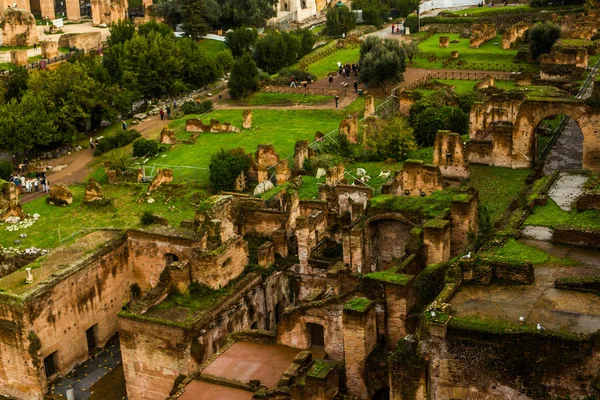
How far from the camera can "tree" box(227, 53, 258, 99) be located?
62156 millimetres

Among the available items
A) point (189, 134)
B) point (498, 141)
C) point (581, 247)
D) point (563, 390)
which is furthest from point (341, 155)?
point (563, 390)

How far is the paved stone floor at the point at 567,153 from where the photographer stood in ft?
121

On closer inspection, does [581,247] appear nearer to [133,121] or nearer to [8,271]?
[8,271]

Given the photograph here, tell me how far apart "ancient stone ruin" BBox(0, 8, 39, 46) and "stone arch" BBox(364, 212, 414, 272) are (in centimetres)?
5285

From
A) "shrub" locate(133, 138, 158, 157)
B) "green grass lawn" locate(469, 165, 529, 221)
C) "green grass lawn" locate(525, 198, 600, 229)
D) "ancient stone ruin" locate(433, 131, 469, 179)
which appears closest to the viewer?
"green grass lawn" locate(525, 198, 600, 229)

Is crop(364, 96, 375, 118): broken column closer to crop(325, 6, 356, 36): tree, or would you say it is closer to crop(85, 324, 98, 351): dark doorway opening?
crop(85, 324, 98, 351): dark doorway opening

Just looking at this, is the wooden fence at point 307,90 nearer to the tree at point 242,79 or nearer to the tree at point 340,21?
the tree at point 242,79

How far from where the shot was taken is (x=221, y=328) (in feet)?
93.2

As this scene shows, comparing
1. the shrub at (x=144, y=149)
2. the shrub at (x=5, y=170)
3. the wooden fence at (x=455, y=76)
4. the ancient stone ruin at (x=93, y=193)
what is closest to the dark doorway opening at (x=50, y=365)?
the ancient stone ruin at (x=93, y=193)

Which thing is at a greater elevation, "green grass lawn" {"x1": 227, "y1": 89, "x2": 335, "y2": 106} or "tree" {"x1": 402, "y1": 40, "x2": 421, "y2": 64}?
"tree" {"x1": 402, "y1": 40, "x2": 421, "y2": 64}

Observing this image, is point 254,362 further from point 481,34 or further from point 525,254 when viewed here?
point 481,34

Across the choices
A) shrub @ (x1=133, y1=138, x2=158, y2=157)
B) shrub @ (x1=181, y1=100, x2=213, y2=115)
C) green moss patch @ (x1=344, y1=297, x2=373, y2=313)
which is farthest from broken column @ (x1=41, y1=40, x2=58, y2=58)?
green moss patch @ (x1=344, y1=297, x2=373, y2=313)

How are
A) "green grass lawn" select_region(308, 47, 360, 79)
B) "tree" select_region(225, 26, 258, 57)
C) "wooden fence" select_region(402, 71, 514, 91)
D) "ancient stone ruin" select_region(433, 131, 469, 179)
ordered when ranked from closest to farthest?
"ancient stone ruin" select_region(433, 131, 469, 179)
"wooden fence" select_region(402, 71, 514, 91)
"green grass lawn" select_region(308, 47, 360, 79)
"tree" select_region(225, 26, 258, 57)

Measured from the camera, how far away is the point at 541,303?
2159cm
